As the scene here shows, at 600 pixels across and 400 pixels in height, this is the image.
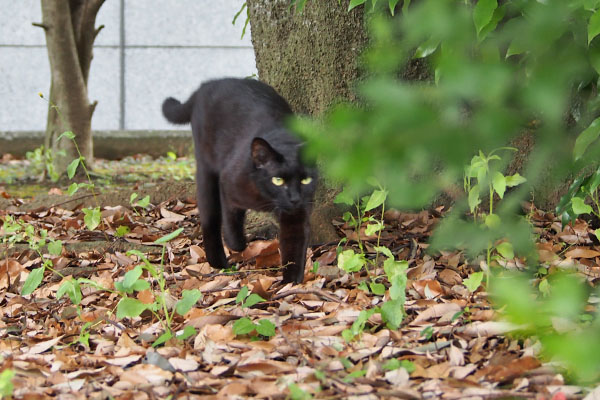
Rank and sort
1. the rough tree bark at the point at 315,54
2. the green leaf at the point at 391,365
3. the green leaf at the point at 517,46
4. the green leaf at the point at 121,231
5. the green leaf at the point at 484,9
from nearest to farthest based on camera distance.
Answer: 1. the green leaf at the point at 517,46
2. the green leaf at the point at 484,9
3. the green leaf at the point at 391,365
4. the rough tree bark at the point at 315,54
5. the green leaf at the point at 121,231

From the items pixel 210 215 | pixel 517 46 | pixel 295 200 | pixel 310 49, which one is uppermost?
pixel 310 49

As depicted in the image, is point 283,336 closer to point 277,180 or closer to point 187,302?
point 187,302

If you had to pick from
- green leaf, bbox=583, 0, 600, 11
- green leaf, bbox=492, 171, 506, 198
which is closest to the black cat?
green leaf, bbox=492, 171, 506, 198

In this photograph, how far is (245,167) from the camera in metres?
2.60

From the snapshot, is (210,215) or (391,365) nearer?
(391,365)

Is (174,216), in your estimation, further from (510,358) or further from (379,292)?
(510,358)

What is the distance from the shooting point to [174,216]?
341cm

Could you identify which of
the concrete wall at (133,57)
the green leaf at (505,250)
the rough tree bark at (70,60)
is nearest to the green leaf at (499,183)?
the green leaf at (505,250)

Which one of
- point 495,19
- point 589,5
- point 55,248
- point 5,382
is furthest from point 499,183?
point 55,248

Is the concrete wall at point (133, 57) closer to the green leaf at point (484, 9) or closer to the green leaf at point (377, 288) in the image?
the green leaf at point (377, 288)

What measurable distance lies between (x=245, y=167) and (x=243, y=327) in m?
0.91

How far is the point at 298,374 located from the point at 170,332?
1.45 ft

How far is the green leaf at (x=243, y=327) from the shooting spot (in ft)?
5.93

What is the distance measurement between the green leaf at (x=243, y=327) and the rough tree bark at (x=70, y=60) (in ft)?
11.3
